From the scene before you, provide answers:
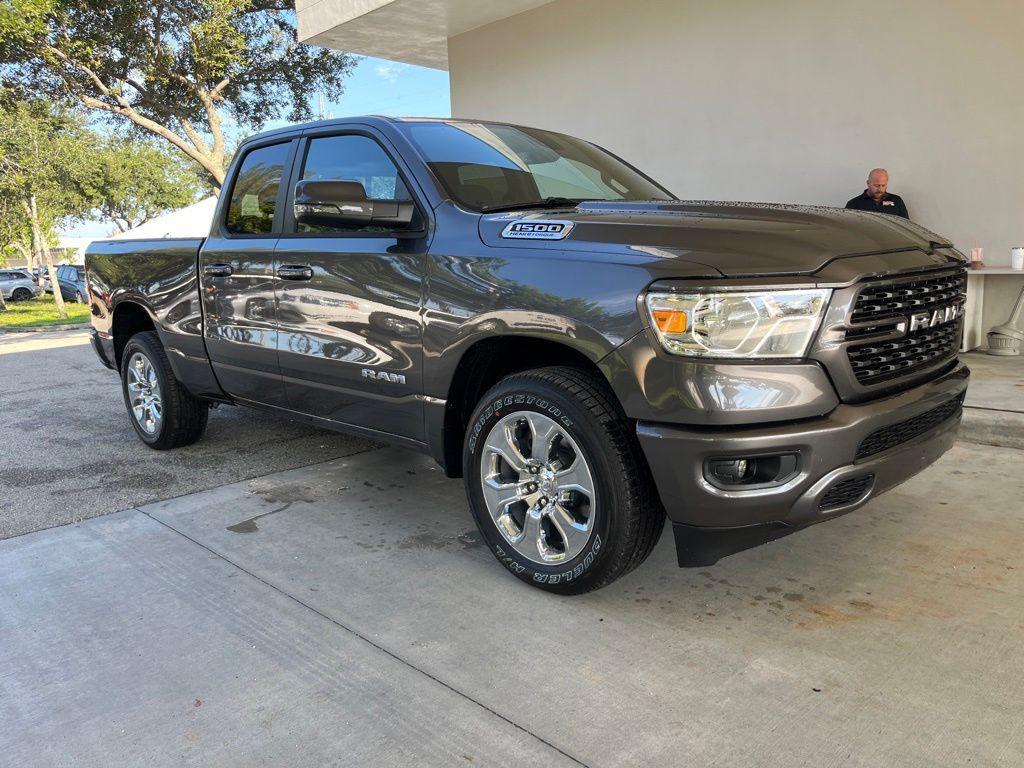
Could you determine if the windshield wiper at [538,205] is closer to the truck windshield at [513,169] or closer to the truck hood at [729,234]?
the truck windshield at [513,169]

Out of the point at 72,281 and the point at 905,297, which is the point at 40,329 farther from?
the point at 905,297

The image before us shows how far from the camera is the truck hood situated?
256 cm

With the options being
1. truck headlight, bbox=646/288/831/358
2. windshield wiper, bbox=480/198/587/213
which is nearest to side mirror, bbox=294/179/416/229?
windshield wiper, bbox=480/198/587/213

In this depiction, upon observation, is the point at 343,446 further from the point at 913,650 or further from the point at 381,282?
the point at 913,650

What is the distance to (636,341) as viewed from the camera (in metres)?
2.61

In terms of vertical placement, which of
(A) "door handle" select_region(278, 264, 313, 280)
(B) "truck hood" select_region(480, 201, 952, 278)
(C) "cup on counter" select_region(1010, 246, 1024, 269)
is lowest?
(C) "cup on counter" select_region(1010, 246, 1024, 269)

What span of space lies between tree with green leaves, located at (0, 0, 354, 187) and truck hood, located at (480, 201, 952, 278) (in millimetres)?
15242

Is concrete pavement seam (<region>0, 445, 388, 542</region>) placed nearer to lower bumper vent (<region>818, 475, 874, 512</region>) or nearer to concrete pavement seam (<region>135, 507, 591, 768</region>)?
concrete pavement seam (<region>135, 507, 591, 768</region>)

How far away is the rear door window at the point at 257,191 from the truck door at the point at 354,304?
19 centimetres

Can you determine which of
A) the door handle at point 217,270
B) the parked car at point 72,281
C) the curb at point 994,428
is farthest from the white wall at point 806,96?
the parked car at point 72,281

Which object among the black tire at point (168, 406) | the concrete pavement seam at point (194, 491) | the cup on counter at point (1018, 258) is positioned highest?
the cup on counter at point (1018, 258)

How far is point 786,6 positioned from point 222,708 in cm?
792

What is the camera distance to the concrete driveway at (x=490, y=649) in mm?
2270

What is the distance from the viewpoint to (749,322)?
2.50 m
